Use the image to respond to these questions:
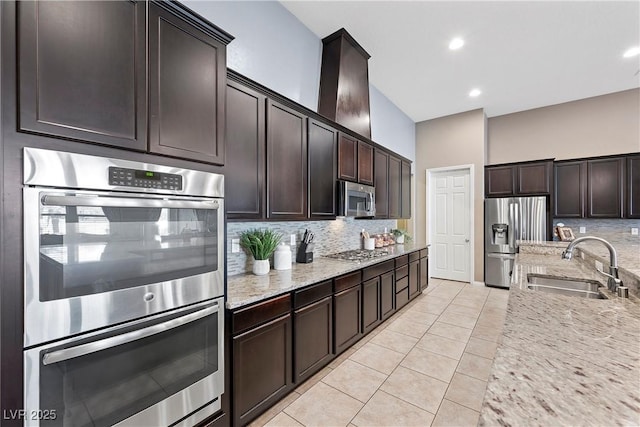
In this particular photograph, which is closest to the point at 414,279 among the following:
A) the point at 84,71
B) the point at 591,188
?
the point at 591,188

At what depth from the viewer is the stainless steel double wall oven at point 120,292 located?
3.18 feet

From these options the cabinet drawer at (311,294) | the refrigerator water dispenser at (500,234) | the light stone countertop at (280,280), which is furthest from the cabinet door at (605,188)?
the cabinet drawer at (311,294)

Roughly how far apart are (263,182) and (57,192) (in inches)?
50.5

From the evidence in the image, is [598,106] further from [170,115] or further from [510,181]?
[170,115]

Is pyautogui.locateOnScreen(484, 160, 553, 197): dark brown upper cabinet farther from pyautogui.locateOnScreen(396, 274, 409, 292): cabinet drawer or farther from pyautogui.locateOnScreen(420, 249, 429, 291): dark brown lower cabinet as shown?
pyautogui.locateOnScreen(396, 274, 409, 292): cabinet drawer

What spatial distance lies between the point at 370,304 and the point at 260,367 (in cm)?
160

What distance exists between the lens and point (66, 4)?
1.03 m

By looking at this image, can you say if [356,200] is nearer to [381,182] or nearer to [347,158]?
[347,158]

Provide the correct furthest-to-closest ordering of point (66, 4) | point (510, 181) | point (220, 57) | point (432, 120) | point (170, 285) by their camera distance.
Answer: point (432, 120)
point (510, 181)
point (220, 57)
point (170, 285)
point (66, 4)

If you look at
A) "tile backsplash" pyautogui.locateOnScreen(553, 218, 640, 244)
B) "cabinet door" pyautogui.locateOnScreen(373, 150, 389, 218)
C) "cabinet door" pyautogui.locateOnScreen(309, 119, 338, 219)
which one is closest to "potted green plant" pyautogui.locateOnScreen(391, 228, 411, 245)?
"cabinet door" pyautogui.locateOnScreen(373, 150, 389, 218)

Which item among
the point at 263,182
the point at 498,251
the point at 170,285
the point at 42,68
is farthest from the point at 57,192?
the point at 498,251

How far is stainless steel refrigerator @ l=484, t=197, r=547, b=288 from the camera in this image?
184 inches

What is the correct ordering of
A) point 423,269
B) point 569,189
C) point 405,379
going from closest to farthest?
1. point 405,379
2. point 423,269
3. point 569,189

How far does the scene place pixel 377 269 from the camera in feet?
10.3
